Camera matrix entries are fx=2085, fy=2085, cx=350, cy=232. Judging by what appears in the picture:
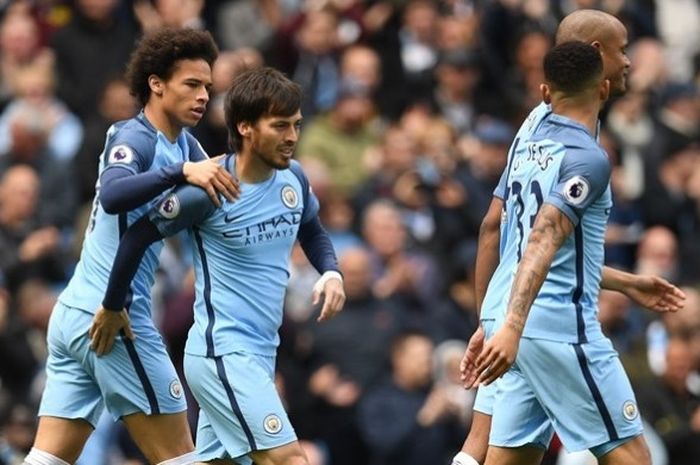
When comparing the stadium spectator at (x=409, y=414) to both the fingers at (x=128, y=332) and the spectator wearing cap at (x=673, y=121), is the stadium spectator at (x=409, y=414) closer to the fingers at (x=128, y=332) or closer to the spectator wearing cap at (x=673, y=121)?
the spectator wearing cap at (x=673, y=121)

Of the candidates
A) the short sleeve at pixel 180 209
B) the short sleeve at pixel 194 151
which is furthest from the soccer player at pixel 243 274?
the short sleeve at pixel 194 151

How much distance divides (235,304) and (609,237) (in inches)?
328

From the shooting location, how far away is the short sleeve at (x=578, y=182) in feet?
31.2

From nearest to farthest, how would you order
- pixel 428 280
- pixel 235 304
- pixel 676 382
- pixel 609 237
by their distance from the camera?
pixel 235 304 < pixel 676 382 < pixel 428 280 < pixel 609 237

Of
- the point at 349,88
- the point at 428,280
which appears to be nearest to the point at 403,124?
the point at 349,88

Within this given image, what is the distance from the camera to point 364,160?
17859 millimetres

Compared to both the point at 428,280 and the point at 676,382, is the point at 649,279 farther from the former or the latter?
the point at 428,280

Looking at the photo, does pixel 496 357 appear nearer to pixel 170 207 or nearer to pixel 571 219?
pixel 571 219

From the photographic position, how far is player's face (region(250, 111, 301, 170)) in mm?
10102

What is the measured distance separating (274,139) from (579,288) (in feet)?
5.37

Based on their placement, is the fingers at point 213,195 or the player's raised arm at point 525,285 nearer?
the player's raised arm at point 525,285

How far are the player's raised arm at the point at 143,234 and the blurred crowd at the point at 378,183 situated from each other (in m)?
3.40

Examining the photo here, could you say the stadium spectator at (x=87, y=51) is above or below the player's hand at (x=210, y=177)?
above

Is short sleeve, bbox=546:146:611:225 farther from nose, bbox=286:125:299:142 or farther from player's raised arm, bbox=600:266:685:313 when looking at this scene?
nose, bbox=286:125:299:142
